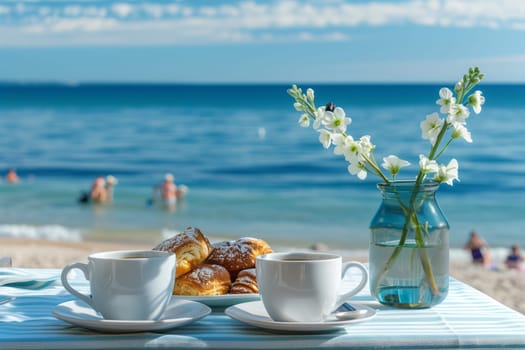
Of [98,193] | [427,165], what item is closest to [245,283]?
[427,165]

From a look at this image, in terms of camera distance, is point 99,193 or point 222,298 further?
point 99,193

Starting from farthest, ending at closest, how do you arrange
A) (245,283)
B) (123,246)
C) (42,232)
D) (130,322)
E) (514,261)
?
(42,232), (123,246), (514,261), (245,283), (130,322)

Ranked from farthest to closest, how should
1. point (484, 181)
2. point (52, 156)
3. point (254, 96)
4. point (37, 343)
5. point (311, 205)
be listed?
point (254, 96) < point (52, 156) < point (484, 181) < point (311, 205) < point (37, 343)

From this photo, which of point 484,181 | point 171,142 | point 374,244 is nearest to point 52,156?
point 171,142

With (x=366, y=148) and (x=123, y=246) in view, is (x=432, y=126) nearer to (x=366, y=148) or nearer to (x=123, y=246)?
(x=366, y=148)

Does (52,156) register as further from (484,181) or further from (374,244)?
(374,244)

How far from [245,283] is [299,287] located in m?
0.22

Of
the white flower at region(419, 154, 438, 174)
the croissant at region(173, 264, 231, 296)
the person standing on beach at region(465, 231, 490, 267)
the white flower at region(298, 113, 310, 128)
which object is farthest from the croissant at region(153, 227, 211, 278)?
the person standing on beach at region(465, 231, 490, 267)

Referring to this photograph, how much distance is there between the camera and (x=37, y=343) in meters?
1.03

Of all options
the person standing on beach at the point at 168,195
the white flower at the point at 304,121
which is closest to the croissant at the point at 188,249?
the white flower at the point at 304,121

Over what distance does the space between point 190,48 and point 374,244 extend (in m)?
29.3

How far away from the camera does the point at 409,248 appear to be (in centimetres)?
121

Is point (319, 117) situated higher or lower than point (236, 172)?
lower

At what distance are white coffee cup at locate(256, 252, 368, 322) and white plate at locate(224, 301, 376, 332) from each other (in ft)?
0.06
